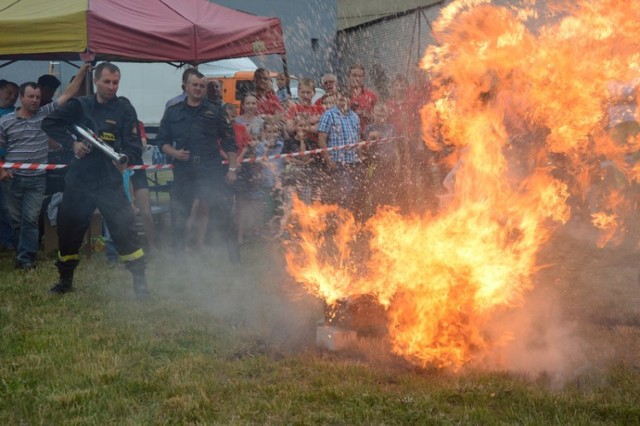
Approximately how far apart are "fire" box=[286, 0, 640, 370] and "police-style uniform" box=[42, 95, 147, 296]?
2.20 metres

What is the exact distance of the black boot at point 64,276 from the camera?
23.4 feet

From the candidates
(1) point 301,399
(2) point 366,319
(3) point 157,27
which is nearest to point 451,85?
(2) point 366,319

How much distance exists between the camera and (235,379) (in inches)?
184

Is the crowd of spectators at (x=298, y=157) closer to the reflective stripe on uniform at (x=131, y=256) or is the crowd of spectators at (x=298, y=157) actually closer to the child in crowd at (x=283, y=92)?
the child in crowd at (x=283, y=92)

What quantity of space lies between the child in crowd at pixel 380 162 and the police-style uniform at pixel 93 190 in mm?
3738

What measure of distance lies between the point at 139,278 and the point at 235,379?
2699 millimetres

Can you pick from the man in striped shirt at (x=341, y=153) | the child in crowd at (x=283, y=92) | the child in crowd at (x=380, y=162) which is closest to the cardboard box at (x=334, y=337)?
the man in striped shirt at (x=341, y=153)

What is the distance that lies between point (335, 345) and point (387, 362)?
445mm

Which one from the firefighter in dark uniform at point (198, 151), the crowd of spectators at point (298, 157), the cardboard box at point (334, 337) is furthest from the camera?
the crowd of spectators at point (298, 157)

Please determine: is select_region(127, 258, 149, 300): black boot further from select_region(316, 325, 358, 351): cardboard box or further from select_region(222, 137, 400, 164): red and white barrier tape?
select_region(222, 137, 400, 164): red and white barrier tape

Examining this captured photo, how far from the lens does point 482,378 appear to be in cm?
455

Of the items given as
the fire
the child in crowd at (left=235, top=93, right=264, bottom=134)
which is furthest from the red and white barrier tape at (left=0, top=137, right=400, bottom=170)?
the fire

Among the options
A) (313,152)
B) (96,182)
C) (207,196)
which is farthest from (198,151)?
(313,152)

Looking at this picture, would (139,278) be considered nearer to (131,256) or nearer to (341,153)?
(131,256)
